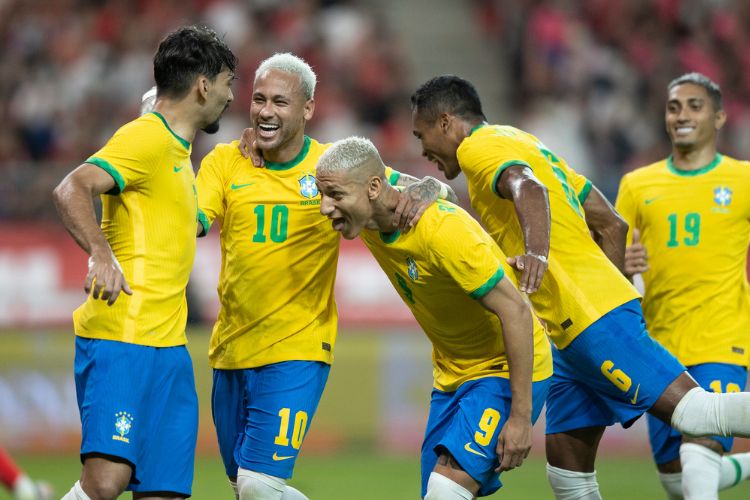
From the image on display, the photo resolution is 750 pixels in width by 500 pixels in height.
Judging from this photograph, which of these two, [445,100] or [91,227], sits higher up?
[445,100]

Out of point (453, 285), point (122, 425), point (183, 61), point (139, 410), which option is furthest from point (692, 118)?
point (122, 425)

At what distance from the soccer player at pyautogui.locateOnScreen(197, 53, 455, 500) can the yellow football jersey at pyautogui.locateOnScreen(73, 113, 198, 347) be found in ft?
2.45

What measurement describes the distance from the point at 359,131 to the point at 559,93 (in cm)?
270

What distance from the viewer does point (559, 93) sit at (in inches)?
598

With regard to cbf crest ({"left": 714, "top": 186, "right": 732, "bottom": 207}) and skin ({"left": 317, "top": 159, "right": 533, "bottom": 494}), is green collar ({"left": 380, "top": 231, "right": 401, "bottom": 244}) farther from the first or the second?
cbf crest ({"left": 714, "top": 186, "right": 732, "bottom": 207})

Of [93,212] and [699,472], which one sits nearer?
[93,212]

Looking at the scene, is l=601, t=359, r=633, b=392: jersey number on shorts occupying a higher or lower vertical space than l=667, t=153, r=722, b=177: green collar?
lower

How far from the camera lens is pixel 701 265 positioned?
7039 millimetres

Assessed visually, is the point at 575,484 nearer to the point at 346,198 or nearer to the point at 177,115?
the point at 346,198

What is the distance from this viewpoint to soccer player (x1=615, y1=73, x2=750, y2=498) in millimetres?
6984

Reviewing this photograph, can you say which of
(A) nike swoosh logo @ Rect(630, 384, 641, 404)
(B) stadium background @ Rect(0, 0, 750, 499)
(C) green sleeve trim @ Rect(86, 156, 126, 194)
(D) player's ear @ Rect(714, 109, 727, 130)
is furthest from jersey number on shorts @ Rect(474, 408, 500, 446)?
(B) stadium background @ Rect(0, 0, 750, 499)

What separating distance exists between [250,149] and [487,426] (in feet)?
6.72

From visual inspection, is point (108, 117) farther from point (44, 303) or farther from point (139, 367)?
point (139, 367)

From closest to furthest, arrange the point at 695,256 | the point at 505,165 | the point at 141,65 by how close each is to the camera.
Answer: the point at 505,165 → the point at 695,256 → the point at 141,65
